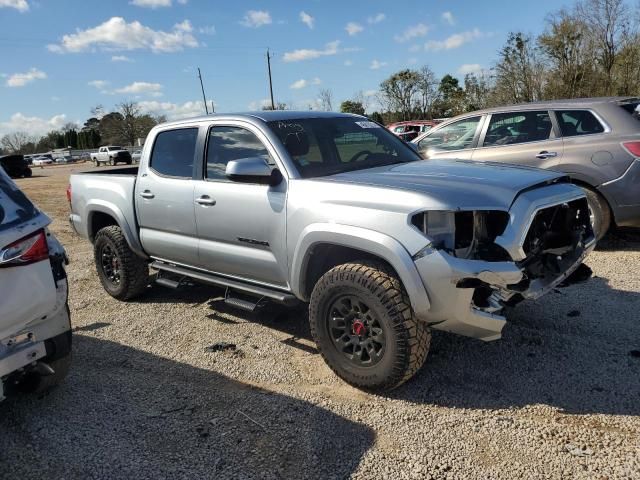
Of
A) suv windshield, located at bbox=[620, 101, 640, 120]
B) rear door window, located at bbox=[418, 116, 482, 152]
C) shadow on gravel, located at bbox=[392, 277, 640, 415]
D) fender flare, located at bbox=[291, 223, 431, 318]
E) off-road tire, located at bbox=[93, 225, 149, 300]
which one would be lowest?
shadow on gravel, located at bbox=[392, 277, 640, 415]

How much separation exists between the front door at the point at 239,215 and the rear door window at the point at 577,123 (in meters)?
4.15

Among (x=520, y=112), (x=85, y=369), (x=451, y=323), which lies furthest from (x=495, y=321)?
(x=520, y=112)

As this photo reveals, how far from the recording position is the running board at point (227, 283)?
3838mm

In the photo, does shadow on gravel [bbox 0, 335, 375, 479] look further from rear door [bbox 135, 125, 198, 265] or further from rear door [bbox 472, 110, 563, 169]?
rear door [bbox 472, 110, 563, 169]

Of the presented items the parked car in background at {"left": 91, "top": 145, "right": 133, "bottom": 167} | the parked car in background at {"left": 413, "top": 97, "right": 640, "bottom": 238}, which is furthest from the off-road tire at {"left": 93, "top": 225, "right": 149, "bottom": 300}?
the parked car in background at {"left": 91, "top": 145, "right": 133, "bottom": 167}

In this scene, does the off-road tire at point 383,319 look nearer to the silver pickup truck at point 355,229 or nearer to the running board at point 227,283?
the silver pickup truck at point 355,229

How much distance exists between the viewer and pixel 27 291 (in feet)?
8.91

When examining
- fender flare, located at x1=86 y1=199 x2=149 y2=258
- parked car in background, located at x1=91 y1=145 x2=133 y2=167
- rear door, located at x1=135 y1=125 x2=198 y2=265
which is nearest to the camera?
rear door, located at x1=135 y1=125 x2=198 y2=265

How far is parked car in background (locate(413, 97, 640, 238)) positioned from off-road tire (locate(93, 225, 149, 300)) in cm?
421

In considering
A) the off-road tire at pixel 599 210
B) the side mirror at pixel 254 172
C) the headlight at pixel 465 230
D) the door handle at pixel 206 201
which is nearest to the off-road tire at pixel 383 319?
the headlight at pixel 465 230

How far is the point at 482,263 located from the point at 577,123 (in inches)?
168

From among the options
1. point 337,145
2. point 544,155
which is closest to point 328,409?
point 337,145

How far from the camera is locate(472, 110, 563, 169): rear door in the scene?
20.7ft

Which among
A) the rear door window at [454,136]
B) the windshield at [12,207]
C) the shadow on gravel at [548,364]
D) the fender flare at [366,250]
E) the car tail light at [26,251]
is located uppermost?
the rear door window at [454,136]
